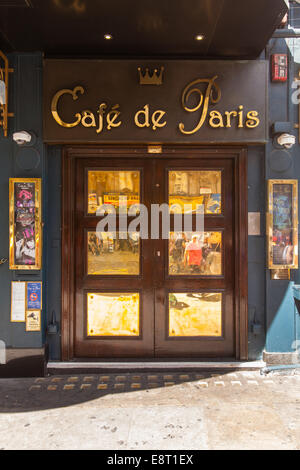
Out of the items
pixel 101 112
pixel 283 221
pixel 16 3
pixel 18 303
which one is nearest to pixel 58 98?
pixel 101 112

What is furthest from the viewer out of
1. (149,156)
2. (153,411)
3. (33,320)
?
(149,156)

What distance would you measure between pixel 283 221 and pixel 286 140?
3.44 ft

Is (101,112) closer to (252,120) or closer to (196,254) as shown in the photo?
(252,120)

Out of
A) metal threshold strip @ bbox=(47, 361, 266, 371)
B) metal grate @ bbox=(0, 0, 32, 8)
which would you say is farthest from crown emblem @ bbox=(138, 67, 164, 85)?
metal threshold strip @ bbox=(47, 361, 266, 371)

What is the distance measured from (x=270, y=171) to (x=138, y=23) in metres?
2.42

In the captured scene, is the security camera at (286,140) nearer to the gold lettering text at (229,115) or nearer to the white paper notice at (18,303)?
the gold lettering text at (229,115)

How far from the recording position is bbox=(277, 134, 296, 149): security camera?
14.1ft

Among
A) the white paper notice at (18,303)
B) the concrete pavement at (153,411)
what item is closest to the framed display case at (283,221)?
the concrete pavement at (153,411)

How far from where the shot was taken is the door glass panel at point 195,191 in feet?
15.1

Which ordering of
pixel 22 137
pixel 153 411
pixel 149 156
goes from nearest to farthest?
pixel 153 411 < pixel 22 137 < pixel 149 156

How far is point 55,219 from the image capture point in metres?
4.54
